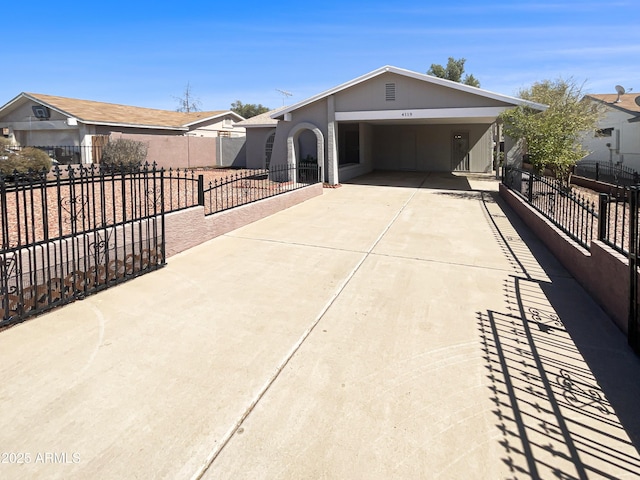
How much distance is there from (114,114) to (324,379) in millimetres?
26397

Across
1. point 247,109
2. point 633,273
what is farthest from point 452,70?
point 633,273

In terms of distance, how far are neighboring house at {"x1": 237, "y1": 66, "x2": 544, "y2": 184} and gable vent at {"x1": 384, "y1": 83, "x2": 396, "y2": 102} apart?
0.12 feet

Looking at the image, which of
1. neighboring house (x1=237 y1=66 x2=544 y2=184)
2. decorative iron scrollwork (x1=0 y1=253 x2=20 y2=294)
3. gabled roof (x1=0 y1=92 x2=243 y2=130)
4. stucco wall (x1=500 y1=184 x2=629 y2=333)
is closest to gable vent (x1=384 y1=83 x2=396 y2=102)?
neighboring house (x1=237 y1=66 x2=544 y2=184)

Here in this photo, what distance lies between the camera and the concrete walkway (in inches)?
97.4

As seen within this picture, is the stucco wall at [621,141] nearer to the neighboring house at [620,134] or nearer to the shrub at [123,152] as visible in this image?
the neighboring house at [620,134]

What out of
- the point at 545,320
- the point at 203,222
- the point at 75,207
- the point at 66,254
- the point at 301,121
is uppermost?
the point at 301,121

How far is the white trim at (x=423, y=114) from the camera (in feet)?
46.9

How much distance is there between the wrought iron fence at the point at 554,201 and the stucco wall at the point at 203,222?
6.29 metres

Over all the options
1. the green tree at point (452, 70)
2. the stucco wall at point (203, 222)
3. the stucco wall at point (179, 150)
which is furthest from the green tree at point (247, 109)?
the stucco wall at point (203, 222)

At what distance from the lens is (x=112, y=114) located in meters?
24.6

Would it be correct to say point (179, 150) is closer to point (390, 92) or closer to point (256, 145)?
point (256, 145)

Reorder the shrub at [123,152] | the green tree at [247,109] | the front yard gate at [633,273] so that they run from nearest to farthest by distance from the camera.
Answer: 1. the front yard gate at [633,273]
2. the shrub at [123,152]
3. the green tree at [247,109]

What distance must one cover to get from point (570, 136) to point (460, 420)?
43.4 ft

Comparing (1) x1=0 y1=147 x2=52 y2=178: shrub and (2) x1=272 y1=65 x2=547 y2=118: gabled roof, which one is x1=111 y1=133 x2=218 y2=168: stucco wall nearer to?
(1) x1=0 y1=147 x2=52 y2=178: shrub
